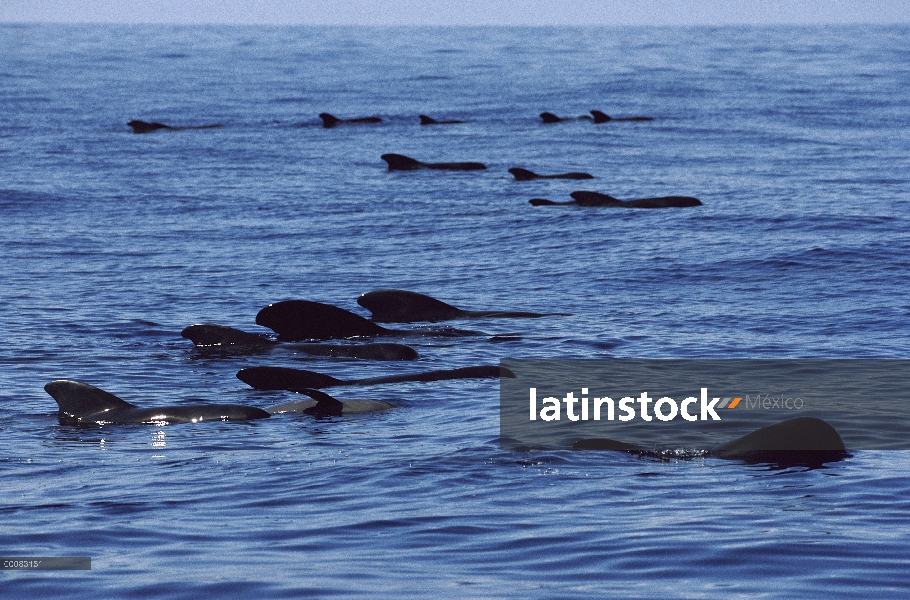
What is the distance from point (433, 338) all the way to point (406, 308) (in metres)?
1.08

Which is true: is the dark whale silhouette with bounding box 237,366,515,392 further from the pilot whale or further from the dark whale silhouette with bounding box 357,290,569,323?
the dark whale silhouette with bounding box 357,290,569,323

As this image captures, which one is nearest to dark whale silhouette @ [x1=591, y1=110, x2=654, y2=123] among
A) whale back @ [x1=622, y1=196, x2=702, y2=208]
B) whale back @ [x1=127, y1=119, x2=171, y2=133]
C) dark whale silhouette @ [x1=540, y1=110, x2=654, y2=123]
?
dark whale silhouette @ [x1=540, y1=110, x2=654, y2=123]

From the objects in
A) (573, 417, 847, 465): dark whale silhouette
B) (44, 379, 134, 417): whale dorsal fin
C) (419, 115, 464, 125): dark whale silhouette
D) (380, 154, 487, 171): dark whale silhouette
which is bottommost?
(380, 154, 487, 171): dark whale silhouette

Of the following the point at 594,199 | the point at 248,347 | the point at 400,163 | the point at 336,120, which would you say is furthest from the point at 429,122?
the point at 248,347

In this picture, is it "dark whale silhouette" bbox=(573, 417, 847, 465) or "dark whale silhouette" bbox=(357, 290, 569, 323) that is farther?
"dark whale silhouette" bbox=(357, 290, 569, 323)

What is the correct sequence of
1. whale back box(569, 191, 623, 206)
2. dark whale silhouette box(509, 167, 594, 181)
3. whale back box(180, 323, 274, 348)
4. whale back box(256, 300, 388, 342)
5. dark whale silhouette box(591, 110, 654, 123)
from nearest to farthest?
whale back box(180, 323, 274, 348)
whale back box(256, 300, 388, 342)
whale back box(569, 191, 623, 206)
dark whale silhouette box(509, 167, 594, 181)
dark whale silhouette box(591, 110, 654, 123)

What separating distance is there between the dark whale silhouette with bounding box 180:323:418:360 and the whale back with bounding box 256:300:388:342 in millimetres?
374

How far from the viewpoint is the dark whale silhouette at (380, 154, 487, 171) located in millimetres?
37344

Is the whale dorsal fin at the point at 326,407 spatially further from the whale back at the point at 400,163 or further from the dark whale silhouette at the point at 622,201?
the whale back at the point at 400,163

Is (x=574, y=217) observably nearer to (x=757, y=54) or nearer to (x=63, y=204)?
(x=63, y=204)

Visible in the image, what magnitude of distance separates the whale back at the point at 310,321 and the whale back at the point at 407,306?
900mm

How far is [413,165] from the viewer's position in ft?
123

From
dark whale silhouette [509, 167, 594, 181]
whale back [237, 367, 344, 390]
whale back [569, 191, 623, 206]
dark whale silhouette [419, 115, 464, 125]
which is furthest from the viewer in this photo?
dark whale silhouette [419, 115, 464, 125]

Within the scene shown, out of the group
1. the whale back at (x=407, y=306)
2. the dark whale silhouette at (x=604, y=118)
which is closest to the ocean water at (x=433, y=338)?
the whale back at (x=407, y=306)
